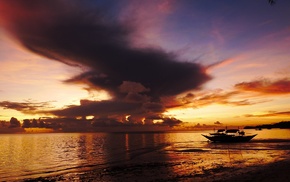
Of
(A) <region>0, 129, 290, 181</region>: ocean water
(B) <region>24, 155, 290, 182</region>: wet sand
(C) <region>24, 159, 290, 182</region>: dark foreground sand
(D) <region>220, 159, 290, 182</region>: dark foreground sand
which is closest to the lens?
(D) <region>220, 159, 290, 182</region>: dark foreground sand

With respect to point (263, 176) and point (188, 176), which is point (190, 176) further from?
point (263, 176)

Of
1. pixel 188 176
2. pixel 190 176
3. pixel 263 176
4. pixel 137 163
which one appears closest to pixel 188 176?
pixel 188 176

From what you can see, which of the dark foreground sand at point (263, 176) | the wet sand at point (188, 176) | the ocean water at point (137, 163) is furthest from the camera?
the ocean water at point (137, 163)

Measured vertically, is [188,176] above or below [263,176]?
below

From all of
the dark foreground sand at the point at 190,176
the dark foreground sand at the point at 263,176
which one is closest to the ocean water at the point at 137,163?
the dark foreground sand at the point at 190,176

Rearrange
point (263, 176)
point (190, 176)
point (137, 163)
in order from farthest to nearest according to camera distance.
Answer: point (137, 163), point (190, 176), point (263, 176)

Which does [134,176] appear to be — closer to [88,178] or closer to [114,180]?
[114,180]

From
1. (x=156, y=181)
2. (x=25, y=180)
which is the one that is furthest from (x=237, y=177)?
(x=25, y=180)

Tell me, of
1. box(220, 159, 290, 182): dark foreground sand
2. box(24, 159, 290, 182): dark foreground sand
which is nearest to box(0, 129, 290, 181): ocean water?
box(24, 159, 290, 182): dark foreground sand

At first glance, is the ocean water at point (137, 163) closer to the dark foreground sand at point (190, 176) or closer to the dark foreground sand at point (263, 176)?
the dark foreground sand at point (190, 176)

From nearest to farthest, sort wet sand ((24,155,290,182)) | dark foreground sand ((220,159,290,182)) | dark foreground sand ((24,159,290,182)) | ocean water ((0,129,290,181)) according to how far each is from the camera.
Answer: dark foreground sand ((220,159,290,182)) < dark foreground sand ((24,159,290,182)) < wet sand ((24,155,290,182)) < ocean water ((0,129,290,181))

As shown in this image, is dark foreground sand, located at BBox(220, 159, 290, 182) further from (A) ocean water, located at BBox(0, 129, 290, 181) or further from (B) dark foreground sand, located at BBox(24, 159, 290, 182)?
(A) ocean water, located at BBox(0, 129, 290, 181)

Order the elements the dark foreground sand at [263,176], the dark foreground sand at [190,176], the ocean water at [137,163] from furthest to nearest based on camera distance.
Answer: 1. the ocean water at [137,163]
2. the dark foreground sand at [190,176]
3. the dark foreground sand at [263,176]

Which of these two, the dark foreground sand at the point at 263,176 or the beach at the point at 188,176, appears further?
the beach at the point at 188,176
